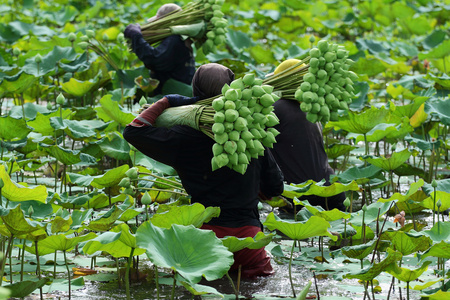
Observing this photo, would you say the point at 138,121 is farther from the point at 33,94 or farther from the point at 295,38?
the point at 295,38

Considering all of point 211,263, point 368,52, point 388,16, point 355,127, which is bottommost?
point 211,263

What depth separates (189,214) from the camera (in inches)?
103

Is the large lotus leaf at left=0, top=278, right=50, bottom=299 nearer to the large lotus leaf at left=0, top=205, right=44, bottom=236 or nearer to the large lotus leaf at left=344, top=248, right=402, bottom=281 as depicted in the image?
the large lotus leaf at left=0, top=205, right=44, bottom=236

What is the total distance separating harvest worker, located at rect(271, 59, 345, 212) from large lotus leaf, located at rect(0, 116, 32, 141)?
133cm

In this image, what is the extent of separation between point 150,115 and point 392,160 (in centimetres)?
139

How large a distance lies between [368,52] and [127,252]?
16.3ft

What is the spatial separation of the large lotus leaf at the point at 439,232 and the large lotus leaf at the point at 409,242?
34mm

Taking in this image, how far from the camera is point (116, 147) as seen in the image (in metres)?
3.87

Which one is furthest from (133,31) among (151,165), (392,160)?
(392,160)

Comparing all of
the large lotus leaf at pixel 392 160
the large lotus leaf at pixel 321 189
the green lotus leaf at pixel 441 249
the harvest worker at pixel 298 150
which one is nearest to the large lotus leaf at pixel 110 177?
the large lotus leaf at pixel 321 189

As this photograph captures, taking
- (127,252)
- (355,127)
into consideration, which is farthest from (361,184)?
(127,252)

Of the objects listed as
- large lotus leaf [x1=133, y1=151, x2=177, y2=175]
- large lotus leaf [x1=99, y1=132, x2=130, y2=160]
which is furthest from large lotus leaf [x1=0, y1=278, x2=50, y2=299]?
large lotus leaf [x1=99, y1=132, x2=130, y2=160]

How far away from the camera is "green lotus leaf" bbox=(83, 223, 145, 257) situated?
7.59 feet

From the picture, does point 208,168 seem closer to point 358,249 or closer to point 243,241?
point 243,241
